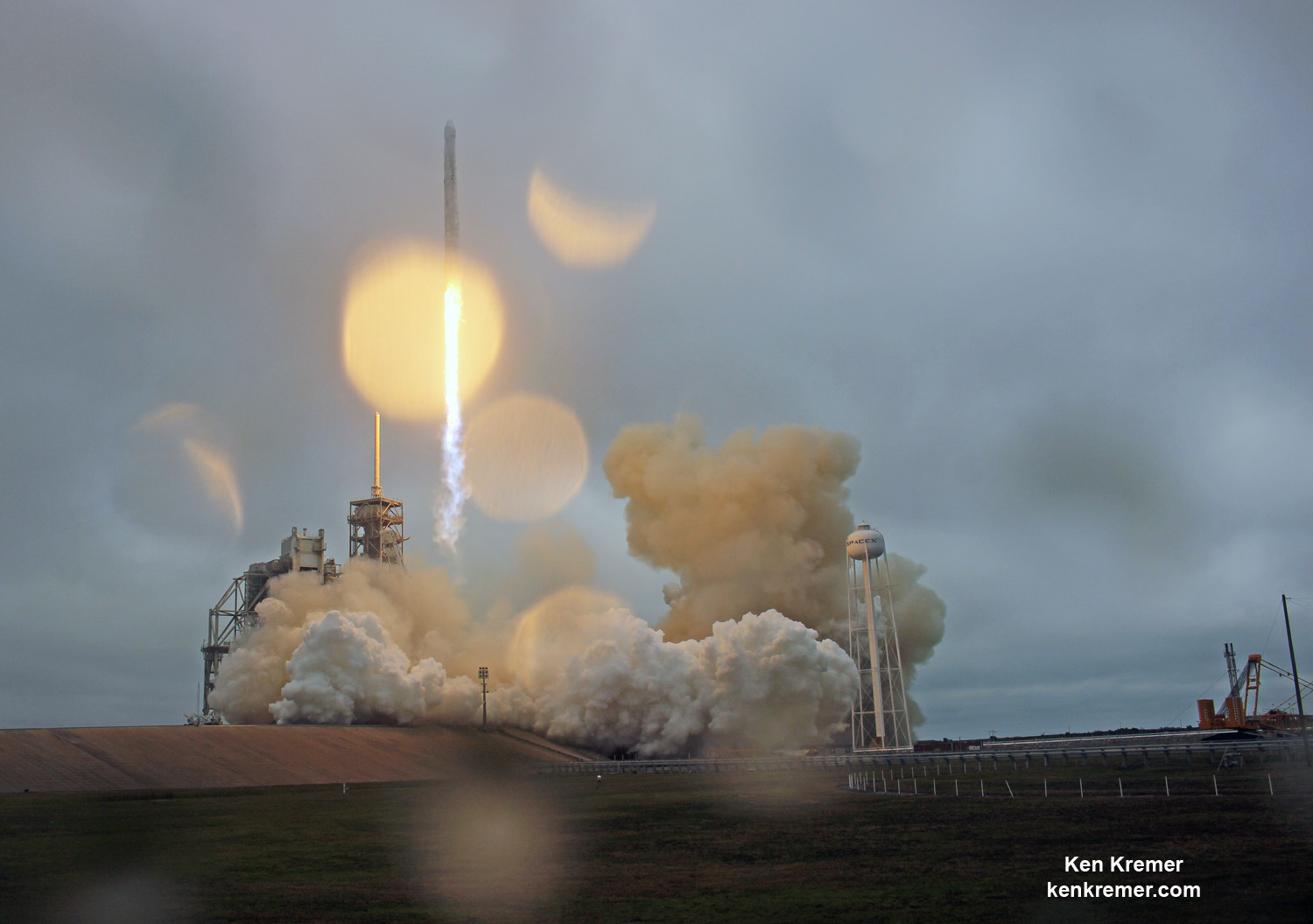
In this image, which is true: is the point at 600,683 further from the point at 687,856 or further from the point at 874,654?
the point at 687,856

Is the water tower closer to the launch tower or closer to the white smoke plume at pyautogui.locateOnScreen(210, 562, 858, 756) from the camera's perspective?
the white smoke plume at pyautogui.locateOnScreen(210, 562, 858, 756)

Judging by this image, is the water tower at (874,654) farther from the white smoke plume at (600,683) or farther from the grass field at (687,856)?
the grass field at (687,856)

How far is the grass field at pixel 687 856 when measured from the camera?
20188mm

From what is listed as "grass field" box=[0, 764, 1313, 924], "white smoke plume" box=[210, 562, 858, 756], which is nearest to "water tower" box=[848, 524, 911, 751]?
"white smoke plume" box=[210, 562, 858, 756]

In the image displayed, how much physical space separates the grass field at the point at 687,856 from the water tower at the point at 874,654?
39371 millimetres

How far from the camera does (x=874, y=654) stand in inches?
3329

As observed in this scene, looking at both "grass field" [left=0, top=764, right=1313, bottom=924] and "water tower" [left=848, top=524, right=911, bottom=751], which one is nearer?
"grass field" [left=0, top=764, right=1313, bottom=924]

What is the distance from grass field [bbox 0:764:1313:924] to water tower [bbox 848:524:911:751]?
129ft

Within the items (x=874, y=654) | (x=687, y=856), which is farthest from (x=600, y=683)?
(x=687, y=856)

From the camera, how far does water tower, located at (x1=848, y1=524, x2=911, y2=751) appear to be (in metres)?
87.4

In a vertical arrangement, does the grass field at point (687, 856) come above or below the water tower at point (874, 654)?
below

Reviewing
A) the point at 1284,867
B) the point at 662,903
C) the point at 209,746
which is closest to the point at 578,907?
the point at 662,903

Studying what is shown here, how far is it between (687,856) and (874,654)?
58891 millimetres

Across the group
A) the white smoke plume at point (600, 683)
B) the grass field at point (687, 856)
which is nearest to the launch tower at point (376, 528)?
the white smoke plume at point (600, 683)
